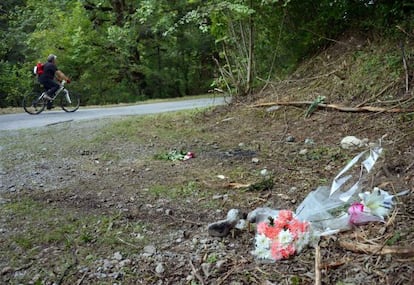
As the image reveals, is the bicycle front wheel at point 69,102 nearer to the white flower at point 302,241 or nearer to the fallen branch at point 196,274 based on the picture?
the fallen branch at point 196,274

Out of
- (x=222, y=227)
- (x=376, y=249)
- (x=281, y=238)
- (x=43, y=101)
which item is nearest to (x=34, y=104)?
(x=43, y=101)

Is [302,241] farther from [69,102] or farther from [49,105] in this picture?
[69,102]

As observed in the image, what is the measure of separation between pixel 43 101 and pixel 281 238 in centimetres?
906

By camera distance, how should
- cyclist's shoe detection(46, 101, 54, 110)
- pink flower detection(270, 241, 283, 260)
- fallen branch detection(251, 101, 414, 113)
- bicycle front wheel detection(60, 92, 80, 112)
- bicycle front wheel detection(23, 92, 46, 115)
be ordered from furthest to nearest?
bicycle front wheel detection(60, 92, 80, 112) → cyclist's shoe detection(46, 101, 54, 110) → bicycle front wheel detection(23, 92, 46, 115) → fallen branch detection(251, 101, 414, 113) → pink flower detection(270, 241, 283, 260)

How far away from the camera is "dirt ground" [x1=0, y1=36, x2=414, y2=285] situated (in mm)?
2246

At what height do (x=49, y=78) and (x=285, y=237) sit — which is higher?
(x=49, y=78)

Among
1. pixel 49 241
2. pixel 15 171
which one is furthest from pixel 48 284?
pixel 15 171

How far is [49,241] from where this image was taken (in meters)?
2.72

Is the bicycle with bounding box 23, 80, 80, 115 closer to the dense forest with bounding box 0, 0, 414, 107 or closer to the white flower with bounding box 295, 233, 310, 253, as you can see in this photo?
the dense forest with bounding box 0, 0, 414, 107

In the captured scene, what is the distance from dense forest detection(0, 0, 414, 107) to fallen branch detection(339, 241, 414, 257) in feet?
13.4

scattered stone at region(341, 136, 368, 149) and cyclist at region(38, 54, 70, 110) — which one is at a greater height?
cyclist at region(38, 54, 70, 110)

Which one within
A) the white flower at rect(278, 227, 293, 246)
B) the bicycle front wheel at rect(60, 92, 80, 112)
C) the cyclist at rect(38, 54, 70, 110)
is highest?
the cyclist at rect(38, 54, 70, 110)

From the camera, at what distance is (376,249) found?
7.16 feet

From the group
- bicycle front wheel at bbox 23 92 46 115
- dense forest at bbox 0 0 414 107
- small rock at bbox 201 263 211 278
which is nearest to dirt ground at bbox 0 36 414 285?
small rock at bbox 201 263 211 278
